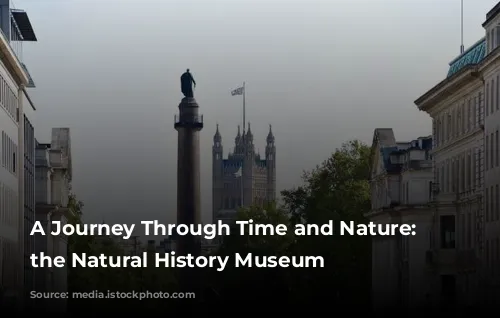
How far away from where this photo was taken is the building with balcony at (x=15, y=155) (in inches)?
4412

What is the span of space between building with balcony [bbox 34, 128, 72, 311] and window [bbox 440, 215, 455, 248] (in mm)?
26786

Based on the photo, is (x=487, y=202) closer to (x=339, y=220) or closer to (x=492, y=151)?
(x=492, y=151)

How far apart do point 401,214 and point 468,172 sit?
33135 millimetres

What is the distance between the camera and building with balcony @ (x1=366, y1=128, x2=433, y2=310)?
15000cm

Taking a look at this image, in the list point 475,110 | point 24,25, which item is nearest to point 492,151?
point 475,110

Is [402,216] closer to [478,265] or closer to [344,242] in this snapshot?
[344,242]

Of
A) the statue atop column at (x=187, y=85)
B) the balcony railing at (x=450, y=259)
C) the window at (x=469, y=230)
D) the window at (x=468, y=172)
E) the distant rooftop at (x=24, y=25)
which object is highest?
the statue atop column at (x=187, y=85)

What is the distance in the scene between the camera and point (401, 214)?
157 meters

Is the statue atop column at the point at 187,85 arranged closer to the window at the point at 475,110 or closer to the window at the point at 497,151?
the window at the point at 475,110

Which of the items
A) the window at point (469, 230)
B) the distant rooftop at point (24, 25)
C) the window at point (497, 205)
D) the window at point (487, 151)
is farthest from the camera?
the distant rooftop at point (24, 25)

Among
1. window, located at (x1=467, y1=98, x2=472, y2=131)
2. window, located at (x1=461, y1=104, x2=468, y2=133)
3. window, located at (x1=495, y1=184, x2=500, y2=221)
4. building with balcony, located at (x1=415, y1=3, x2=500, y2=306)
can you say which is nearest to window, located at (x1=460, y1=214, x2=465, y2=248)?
building with balcony, located at (x1=415, y1=3, x2=500, y2=306)

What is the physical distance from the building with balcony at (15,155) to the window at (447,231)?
87.3 feet

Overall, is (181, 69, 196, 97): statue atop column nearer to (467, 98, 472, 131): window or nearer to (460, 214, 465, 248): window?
(460, 214, 465, 248): window

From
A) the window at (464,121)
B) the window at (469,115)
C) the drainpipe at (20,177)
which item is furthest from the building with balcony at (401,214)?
the drainpipe at (20,177)
